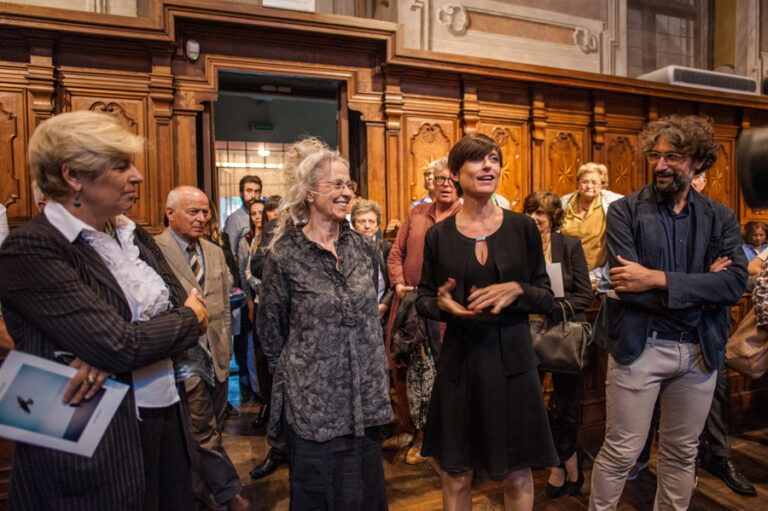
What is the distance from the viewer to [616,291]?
1.82 meters

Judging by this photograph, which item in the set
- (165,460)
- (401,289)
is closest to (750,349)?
(401,289)

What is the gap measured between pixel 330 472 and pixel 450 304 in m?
0.75

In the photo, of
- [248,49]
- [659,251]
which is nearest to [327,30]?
[248,49]

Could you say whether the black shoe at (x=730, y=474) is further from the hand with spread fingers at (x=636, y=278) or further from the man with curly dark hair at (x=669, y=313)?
the hand with spread fingers at (x=636, y=278)

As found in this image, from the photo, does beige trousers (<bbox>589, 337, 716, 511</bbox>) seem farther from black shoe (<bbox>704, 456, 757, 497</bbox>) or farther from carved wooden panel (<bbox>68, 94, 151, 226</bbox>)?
carved wooden panel (<bbox>68, 94, 151, 226</bbox>)

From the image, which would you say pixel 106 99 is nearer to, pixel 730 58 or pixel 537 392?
pixel 537 392

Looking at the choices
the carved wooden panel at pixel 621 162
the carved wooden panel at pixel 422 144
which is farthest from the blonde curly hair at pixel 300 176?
the carved wooden panel at pixel 621 162

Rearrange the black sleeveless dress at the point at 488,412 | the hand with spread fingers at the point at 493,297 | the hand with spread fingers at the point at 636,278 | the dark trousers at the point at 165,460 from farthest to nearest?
the hand with spread fingers at the point at 636,278
the black sleeveless dress at the point at 488,412
the hand with spread fingers at the point at 493,297
the dark trousers at the point at 165,460

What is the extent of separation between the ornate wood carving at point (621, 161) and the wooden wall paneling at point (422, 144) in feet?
6.79

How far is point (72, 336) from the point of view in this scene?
3.64ft

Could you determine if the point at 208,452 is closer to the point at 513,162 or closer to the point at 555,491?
the point at 555,491

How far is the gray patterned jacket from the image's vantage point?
5.50 ft

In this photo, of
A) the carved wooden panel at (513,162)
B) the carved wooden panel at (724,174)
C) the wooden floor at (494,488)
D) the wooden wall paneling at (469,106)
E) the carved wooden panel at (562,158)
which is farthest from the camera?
the carved wooden panel at (724,174)

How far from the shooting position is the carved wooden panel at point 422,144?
188 inches
